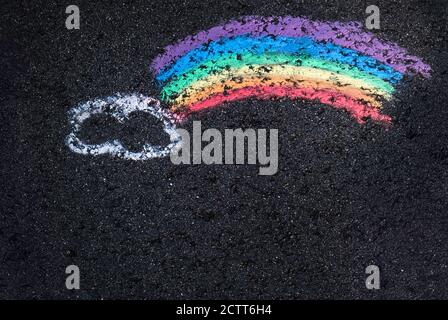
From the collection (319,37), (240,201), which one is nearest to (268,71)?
(319,37)

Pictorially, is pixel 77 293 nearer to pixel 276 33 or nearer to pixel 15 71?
pixel 15 71

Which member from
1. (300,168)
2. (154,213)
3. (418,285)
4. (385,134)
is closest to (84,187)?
(154,213)

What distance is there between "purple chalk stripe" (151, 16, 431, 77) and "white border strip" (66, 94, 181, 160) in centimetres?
17

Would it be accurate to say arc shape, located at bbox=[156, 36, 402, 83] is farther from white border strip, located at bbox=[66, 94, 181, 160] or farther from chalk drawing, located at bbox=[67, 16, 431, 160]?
white border strip, located at bbox=[66, 94, 181, 160]

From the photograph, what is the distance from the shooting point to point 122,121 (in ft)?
6.59

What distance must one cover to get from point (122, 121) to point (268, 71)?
2.17 ft

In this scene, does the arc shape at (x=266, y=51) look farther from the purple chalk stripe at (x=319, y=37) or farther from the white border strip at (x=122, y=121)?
the white border strip at (x=122, y=121)

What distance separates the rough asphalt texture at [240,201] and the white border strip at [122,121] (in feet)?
0.11

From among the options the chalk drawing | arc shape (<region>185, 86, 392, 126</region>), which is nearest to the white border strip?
the chalk drawing

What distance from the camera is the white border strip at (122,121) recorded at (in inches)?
79.0

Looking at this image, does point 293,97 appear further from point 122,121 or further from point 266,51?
point 122,121

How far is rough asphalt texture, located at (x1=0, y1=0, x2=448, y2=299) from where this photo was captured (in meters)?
1.99

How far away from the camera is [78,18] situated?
2.04m

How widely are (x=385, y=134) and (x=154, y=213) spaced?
1.04 metres
